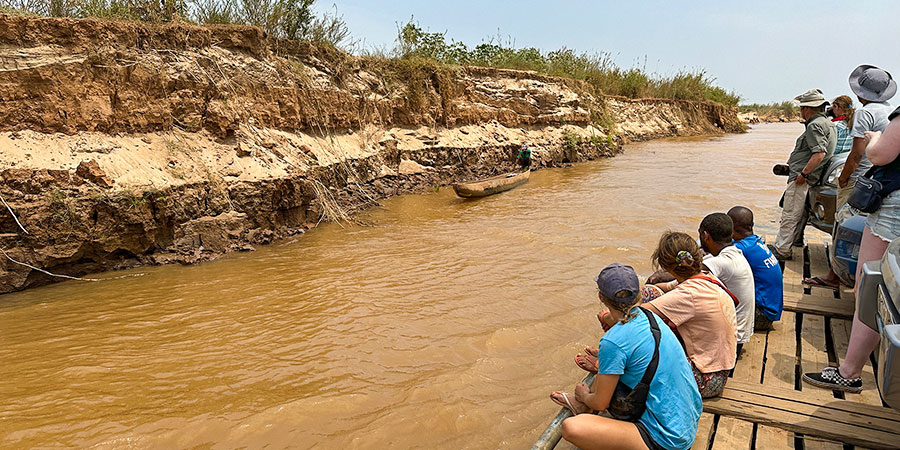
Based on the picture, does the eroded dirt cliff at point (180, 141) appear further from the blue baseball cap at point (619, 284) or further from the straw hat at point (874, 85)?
the straw hat at point (874, 85)

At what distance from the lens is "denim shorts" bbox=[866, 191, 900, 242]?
3107mm

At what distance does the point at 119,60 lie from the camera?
810 centimetres

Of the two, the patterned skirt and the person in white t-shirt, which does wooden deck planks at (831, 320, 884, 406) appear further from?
the patterned skirt

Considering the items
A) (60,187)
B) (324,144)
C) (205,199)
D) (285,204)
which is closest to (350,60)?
(324,144)

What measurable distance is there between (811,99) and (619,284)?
4492 millimetres

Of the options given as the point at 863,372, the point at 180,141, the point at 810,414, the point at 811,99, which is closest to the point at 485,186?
the point at 180,141

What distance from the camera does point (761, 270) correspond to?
12.7ft

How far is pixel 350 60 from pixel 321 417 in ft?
34.1

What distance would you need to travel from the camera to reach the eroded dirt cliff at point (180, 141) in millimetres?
6891

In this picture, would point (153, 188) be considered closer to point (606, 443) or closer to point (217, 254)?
point (217, 254)

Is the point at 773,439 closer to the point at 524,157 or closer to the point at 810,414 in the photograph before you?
the point at 810,414

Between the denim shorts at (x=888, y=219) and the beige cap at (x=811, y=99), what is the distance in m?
2.66

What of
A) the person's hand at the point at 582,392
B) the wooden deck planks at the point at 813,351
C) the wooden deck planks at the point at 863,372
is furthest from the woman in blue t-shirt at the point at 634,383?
the wooden deck planks at the point at 863,372

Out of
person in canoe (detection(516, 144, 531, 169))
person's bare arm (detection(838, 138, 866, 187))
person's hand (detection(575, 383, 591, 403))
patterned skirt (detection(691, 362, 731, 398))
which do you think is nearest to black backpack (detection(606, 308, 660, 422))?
person's hand (detection(575, 383, 591, 403))
